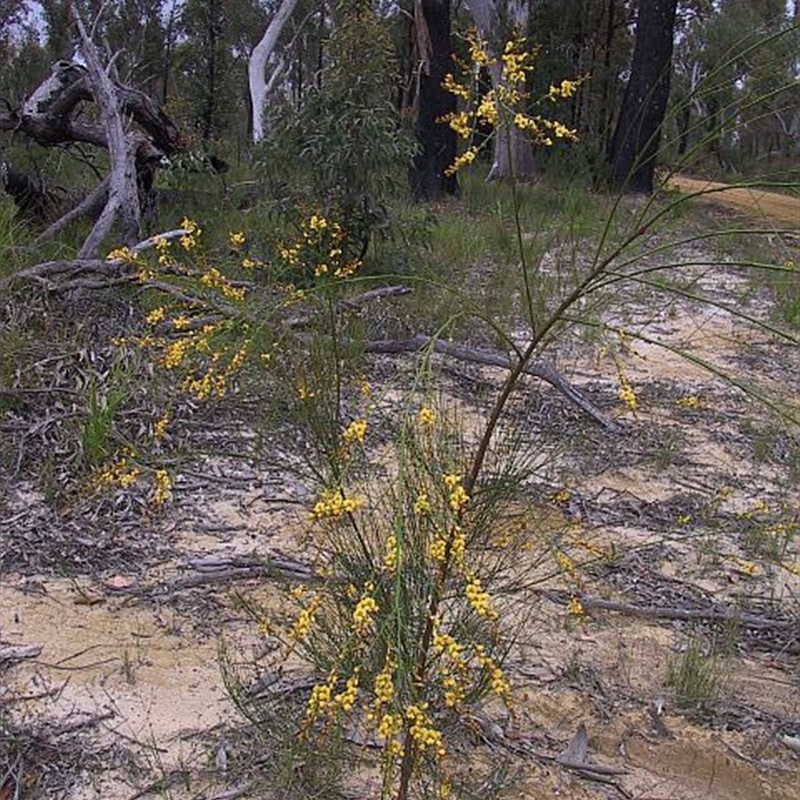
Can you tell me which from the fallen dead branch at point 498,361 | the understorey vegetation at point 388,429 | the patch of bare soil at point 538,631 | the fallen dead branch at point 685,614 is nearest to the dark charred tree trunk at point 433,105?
the understorey vegetation at point 388,429

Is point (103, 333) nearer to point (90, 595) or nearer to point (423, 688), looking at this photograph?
point (90, 595)

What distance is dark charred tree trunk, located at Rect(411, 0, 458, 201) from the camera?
10859mm

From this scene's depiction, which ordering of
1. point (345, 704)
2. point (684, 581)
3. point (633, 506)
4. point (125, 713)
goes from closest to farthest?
point (345, 704)
point (125, 713)
point (684, 581)
point (633, 506)

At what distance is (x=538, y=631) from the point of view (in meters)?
3.05

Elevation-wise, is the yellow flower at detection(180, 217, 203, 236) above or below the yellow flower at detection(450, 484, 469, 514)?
above

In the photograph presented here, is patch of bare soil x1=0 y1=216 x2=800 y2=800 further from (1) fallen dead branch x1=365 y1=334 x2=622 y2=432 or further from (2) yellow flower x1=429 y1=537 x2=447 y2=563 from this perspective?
(2) yellow flower x1=429 y1=537 x2=447 y2=563

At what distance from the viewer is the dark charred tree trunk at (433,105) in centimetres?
1086

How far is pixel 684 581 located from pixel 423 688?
5.32 feet

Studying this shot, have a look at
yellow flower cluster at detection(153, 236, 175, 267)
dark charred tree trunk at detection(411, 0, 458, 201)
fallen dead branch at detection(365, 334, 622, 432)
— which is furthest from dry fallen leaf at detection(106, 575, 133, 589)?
dark charred tree trunk at detection(411, 0, 458, 201)

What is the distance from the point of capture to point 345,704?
5.45ft

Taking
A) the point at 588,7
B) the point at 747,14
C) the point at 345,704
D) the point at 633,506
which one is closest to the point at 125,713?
the point at 345,704

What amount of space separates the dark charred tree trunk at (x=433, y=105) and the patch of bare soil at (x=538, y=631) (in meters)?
6.69

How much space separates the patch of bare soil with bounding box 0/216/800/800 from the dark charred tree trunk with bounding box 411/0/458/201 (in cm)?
669

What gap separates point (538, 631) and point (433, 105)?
9.03 m
